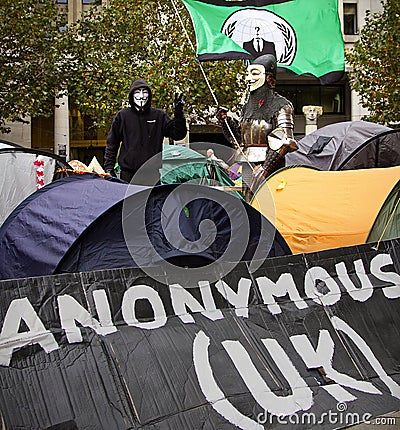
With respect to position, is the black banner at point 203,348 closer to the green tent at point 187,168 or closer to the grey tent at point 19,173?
the grey tent at point 19,173

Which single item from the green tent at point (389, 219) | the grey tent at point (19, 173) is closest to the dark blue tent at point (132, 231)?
the green tent at point (389, 219)

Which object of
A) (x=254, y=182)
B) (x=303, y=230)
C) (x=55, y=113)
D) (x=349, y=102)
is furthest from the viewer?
(x=349, y=102)

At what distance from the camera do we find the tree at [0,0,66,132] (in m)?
19.8

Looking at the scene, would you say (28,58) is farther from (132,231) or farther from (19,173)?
(132,231)

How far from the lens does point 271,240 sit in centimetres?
467

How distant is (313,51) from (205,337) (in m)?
5.37

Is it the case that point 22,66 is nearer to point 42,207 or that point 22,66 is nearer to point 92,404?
point 42,207

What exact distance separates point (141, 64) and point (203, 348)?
18.0m

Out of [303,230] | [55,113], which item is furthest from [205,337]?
[55,113]

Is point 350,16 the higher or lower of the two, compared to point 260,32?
higher

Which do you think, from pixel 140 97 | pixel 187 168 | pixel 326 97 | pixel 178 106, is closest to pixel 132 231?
pixel 178 106

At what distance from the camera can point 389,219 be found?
5180mm

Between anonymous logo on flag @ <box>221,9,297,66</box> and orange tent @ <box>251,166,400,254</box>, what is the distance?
229 centimetres

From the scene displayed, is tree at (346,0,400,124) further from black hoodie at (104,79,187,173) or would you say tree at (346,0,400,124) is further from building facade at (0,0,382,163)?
black hoodie at (104,79,187,173)
